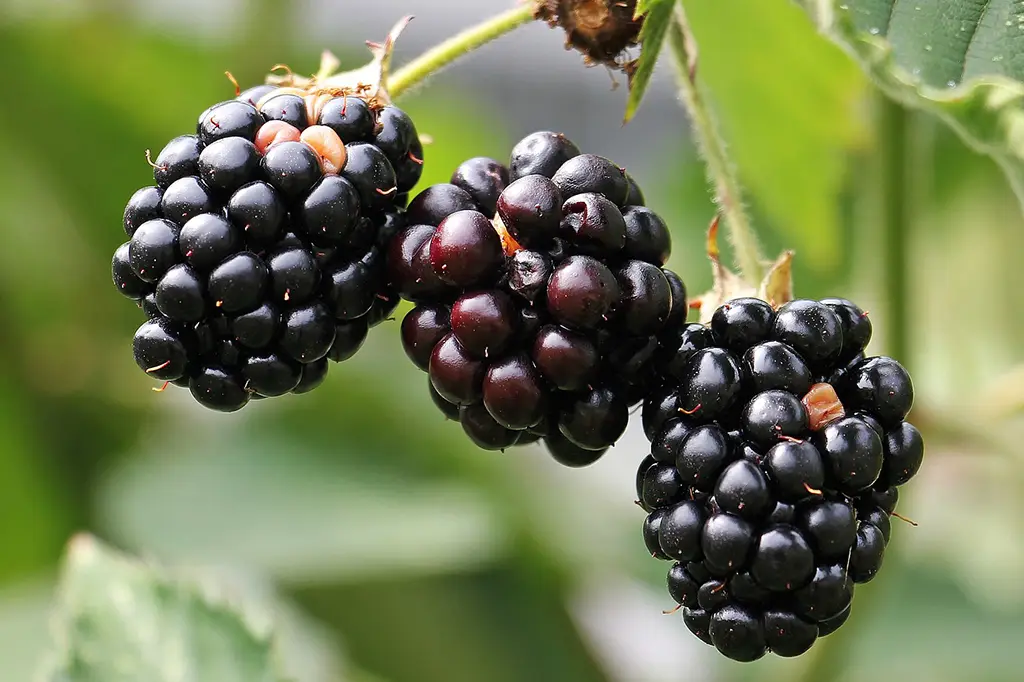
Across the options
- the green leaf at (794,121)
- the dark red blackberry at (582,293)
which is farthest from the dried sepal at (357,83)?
the green leaf at (794,121)

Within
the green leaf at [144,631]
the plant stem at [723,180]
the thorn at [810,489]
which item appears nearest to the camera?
the thorn at [810,489]

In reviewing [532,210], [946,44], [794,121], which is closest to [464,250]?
[532,210]

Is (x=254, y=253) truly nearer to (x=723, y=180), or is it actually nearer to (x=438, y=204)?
(x=438, y=204)

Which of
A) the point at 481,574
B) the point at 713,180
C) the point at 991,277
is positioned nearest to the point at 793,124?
the point at 713,180

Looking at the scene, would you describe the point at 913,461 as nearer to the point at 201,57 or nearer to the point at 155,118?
the point at 155,118

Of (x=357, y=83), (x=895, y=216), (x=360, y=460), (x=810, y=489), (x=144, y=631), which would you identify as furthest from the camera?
(x=360, y=460)

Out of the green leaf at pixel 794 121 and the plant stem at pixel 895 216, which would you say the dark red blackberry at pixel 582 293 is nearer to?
the plant stem at pixel 895 216

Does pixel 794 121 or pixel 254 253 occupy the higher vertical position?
pixel 254 253
